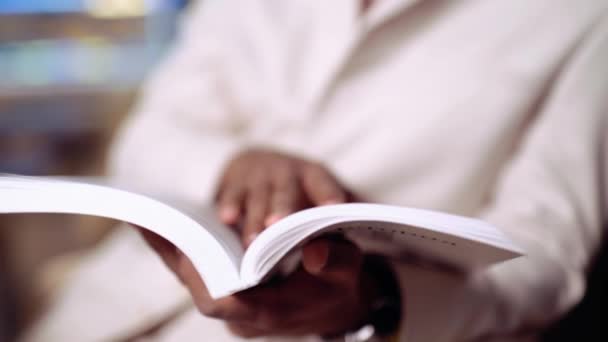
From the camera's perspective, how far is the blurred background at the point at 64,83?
1.37 metres

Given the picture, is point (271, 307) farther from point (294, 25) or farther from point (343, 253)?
point (294, 25)

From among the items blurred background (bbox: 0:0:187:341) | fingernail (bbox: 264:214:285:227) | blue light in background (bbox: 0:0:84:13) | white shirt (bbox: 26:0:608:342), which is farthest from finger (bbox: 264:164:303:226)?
blue light in background (bbox: 0:0:84:13)

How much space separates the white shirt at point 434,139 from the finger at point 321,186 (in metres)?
0.11

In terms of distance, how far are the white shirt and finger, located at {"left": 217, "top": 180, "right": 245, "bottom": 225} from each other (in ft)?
0.25

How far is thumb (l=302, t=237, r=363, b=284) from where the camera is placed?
39 centimetres

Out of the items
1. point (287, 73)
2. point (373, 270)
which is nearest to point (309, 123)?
point (287, 73)

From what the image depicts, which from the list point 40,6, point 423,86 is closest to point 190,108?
point 423,86

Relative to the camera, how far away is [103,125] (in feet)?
4.73

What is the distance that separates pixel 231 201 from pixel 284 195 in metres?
0.05

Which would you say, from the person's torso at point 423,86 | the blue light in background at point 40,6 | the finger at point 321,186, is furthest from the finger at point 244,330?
the blue light in background at point 40,6

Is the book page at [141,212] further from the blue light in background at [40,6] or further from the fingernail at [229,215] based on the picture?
the blue light in background at [40,6]

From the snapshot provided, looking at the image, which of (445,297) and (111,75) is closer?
(445,297)

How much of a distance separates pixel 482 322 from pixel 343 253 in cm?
20

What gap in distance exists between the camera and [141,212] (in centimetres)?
34
